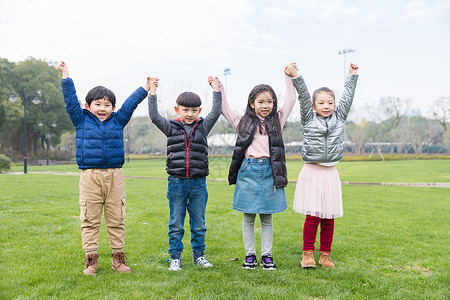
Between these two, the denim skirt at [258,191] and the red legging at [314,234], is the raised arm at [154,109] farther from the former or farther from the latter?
the red legging at [314,234]

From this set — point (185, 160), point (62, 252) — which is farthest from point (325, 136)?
point (62, 252)

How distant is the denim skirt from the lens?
12.2ft

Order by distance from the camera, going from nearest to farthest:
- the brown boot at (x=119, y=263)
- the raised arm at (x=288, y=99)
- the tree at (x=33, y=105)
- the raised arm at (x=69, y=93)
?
the raised arm at (x=69, y=93), the brown boot at (x=119, y=263), the raised arm at (x=288, y=99), the tree at (x=33, y=105)

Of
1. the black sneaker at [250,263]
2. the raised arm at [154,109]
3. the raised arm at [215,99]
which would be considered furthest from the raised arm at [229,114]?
the black sneaker at [250,263]

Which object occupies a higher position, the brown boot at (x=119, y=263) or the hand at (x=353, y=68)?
the hand at (x=353, y=68)

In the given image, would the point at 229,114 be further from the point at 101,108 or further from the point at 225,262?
the point at 225,262

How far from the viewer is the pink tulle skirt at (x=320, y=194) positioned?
3773mm

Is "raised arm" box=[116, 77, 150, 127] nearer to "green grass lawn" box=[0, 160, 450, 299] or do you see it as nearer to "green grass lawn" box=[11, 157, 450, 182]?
"green grass lawn" box=[0, 160, 450, 299]

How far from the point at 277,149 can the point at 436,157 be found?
54.5 meters

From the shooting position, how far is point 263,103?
3.83 metres

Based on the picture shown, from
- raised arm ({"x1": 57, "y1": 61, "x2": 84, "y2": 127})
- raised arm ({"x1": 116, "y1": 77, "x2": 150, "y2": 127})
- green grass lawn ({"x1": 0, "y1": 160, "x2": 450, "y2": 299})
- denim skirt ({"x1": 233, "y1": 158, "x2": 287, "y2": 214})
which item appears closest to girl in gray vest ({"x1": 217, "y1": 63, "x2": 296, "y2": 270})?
denim skirt ({"x1": 233, "y1": 158, "x2": 287, "y2": 214})

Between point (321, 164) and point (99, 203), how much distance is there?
7.93ft

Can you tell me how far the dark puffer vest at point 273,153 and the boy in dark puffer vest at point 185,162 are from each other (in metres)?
0.35

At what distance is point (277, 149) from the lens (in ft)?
12.3
